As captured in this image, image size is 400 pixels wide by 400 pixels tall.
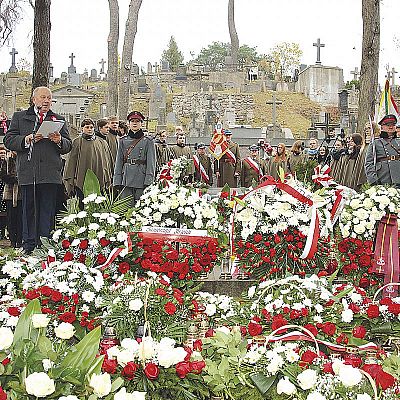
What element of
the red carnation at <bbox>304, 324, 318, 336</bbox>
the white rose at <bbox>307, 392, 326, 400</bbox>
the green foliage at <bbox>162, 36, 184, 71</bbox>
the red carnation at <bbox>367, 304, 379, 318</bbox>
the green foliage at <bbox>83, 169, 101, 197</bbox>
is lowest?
the red carnation at <bbox>367, 304, 379, 318</bbox>

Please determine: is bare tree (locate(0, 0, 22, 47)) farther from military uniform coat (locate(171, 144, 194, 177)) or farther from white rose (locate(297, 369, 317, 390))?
white rose (locate(297, 369, 317, 390))

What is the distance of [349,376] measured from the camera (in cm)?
272

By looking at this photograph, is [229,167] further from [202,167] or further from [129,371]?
[129,371]

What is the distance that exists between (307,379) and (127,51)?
18.5 metres

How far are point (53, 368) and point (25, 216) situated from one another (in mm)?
5434

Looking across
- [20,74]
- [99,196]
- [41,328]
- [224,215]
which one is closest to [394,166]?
[224,215]

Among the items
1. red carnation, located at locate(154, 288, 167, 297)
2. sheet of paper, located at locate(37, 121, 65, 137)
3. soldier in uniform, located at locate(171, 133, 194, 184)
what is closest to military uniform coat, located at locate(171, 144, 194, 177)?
soldier in uniform, located at locate(171, 133, 194, 184)

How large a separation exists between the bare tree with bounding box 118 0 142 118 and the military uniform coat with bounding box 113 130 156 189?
11.6 meters

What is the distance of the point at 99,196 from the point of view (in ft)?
19.8

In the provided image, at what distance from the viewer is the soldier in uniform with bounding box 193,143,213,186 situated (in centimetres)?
1602

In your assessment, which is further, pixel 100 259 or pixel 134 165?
pixel 134 165

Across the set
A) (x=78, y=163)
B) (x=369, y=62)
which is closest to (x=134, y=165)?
(x=78, y=163)

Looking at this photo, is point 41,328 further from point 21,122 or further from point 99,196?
point 21,122

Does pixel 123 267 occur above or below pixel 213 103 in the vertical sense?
below
